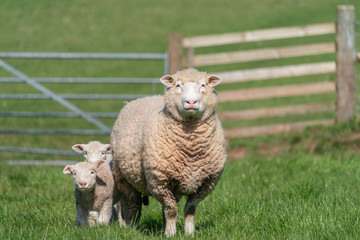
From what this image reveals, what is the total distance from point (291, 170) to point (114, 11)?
2120 centimetres

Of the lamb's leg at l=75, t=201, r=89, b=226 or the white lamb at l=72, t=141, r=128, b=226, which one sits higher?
the white lamb at l=72, t=141, r=128, b=226

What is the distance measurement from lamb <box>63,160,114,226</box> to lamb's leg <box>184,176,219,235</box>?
0.70 meters

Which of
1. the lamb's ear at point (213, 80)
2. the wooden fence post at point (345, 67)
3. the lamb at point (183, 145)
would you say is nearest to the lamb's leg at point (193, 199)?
the lamb at point (183, 145)

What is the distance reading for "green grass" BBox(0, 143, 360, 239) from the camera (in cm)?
409

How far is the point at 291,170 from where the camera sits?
6863 mm

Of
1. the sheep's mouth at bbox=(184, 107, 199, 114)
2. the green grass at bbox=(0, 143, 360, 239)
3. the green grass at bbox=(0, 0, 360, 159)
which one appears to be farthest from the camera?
the green grass at bbox=(0, 0, 360, 159)

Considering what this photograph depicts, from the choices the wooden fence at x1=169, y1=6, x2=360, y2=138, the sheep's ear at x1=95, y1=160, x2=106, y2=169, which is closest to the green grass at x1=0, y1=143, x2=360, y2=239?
the sheep's ear at x1=95, y1=160, x2=106, y2=169

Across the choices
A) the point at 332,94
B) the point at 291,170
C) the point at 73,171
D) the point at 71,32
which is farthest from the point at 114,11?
the point at 73,171

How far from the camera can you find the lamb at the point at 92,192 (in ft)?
15.5

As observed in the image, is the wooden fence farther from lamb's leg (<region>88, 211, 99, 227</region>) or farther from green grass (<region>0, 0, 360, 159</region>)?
lamb's leg (<region>88, 211, 99, 227</region>)

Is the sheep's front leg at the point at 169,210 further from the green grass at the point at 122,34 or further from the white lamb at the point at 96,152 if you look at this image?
the green grass at the point at 122,34

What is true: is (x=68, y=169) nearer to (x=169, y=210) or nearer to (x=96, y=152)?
(x=96, y=152)

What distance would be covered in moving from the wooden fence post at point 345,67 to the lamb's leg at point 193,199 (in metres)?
5.56

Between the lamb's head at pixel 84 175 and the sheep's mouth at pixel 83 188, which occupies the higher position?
the lamb's head at pixel 84 175
